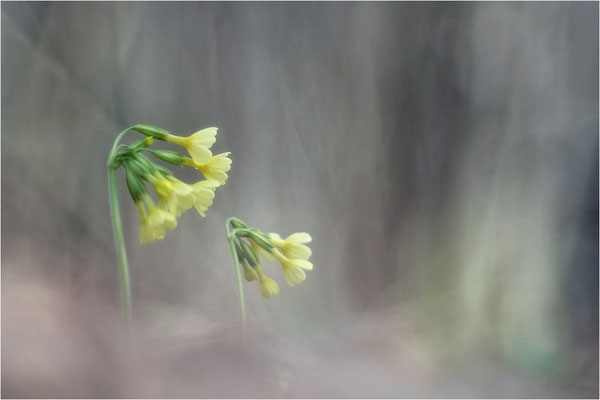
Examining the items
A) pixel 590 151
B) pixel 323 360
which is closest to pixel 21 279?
pixel 323 360

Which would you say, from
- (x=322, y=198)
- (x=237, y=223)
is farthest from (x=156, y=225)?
(x=322, y=198)

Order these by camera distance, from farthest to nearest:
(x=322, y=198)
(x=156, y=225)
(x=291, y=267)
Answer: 1. (x=322, y=198)
2. (x=291, y=267)
3. (x=156, y=225)

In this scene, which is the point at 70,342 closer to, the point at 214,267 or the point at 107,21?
the point at 214,267

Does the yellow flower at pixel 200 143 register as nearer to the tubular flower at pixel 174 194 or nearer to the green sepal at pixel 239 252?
the tubular flower at pixel 174 194

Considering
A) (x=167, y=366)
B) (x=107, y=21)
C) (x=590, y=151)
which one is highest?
(x=107, y=21)

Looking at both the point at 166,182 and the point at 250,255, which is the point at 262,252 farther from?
the point at 166,182

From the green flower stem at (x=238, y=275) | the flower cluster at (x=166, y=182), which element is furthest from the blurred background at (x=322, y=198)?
the flower cluster at (x=166, y=182)

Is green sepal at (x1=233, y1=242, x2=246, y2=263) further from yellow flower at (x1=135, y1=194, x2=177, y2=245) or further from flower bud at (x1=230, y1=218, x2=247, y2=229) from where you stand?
yellow flower at (x1=135, y1=194, x2=177, y2=245)
